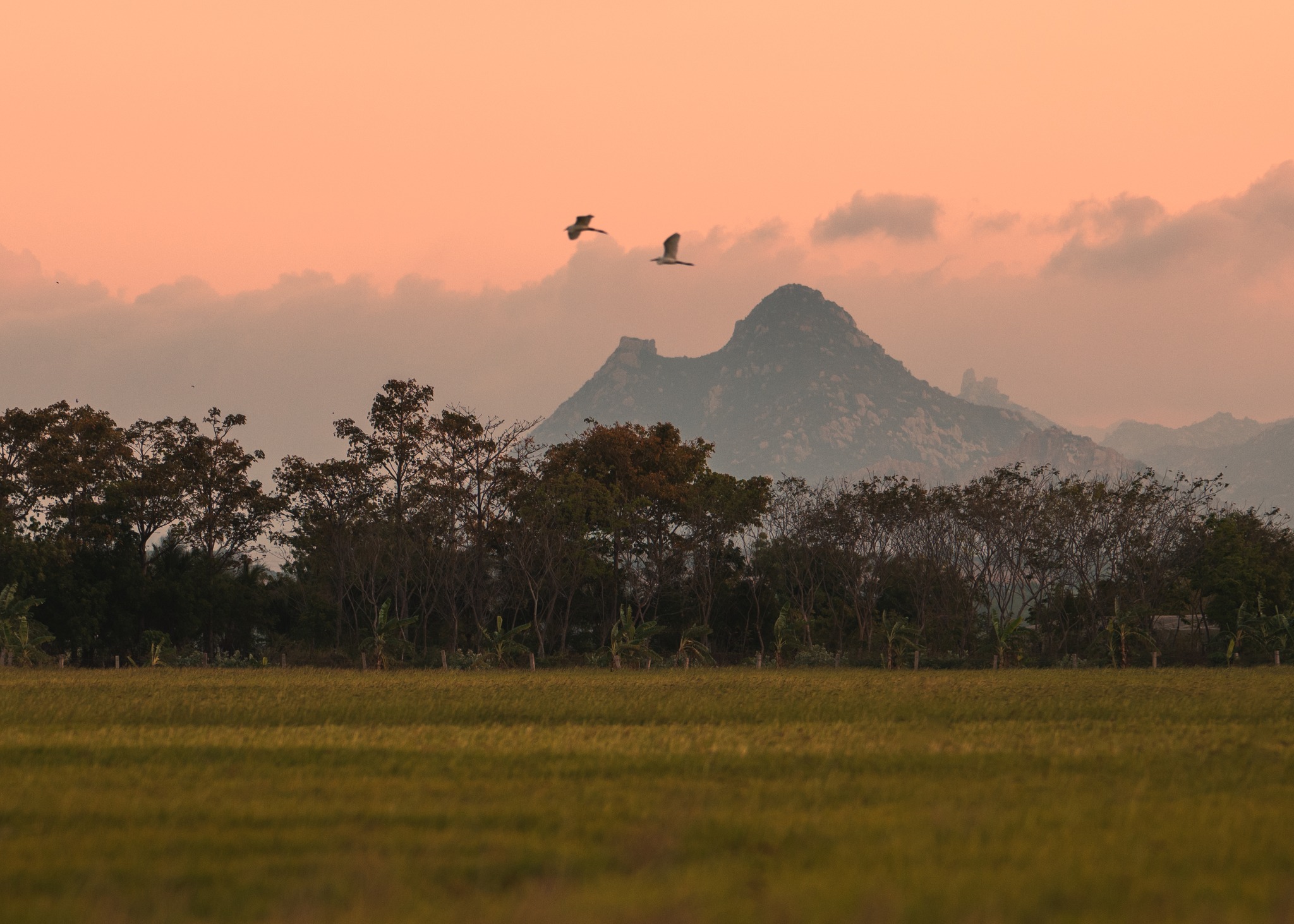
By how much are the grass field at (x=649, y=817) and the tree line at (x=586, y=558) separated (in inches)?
1153

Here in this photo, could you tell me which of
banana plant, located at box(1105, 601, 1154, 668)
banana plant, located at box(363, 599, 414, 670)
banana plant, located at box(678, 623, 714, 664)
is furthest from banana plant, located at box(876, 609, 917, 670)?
banana plant, located at box(363, 599, 414, 670)

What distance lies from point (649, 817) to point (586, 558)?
1653 inches

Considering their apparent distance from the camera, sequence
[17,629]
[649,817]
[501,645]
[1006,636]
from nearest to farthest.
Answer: [649,817]
[17,629]
[501,645]
[1006,636]

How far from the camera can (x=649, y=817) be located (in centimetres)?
962

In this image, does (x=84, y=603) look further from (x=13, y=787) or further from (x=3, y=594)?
(x=13, y=787)

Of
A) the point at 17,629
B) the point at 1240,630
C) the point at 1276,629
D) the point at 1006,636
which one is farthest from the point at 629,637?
the point at 1276,629

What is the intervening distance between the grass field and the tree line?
1153 inches

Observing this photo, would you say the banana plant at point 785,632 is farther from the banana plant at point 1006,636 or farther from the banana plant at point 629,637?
the banana plant at point 1006,636

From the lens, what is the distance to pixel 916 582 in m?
54.5

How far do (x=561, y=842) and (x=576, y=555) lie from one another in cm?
4237

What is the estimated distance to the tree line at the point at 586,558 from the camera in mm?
48250

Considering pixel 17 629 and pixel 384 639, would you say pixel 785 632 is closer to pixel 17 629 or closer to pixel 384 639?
pixel 384 639

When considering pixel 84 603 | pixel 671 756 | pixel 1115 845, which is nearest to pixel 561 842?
pixel 1115 845

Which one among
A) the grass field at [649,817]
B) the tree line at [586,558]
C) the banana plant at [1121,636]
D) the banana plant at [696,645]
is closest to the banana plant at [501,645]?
the tree line at [586,558]
